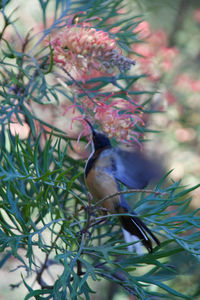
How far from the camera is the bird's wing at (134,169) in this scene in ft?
3.23

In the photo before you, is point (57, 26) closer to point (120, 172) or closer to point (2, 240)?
point (120, 172)

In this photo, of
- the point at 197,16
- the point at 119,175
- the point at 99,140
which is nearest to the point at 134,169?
the point at 119,175

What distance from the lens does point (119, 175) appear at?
108cm

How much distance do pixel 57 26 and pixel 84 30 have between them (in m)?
0.22

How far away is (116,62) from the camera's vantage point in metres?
0.99

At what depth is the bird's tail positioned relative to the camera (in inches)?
37.9

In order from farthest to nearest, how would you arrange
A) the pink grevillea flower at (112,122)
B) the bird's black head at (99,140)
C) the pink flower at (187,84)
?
the pink flower at (187,84) < the bird's black head at (99,140) < the pink grevillea flower at (112,122)

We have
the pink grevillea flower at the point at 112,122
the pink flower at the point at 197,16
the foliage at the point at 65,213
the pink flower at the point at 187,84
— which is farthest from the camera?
the pink flower at the point at 197,16

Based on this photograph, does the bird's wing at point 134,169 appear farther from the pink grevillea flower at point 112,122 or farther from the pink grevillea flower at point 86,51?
the pink grevillea flower at point 86,51

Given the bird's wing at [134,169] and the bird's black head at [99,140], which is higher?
the bird's black head at [99,140]

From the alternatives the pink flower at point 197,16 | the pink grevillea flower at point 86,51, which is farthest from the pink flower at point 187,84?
the pink grevillea flower at point 86,51

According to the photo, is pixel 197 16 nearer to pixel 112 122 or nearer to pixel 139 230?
pixel 112 122

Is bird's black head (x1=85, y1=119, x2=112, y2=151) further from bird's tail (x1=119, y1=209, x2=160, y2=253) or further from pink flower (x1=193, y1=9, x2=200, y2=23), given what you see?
pink flower (x1=193, y1=9, x2=200, y2=23)

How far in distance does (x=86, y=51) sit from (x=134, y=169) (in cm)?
34
